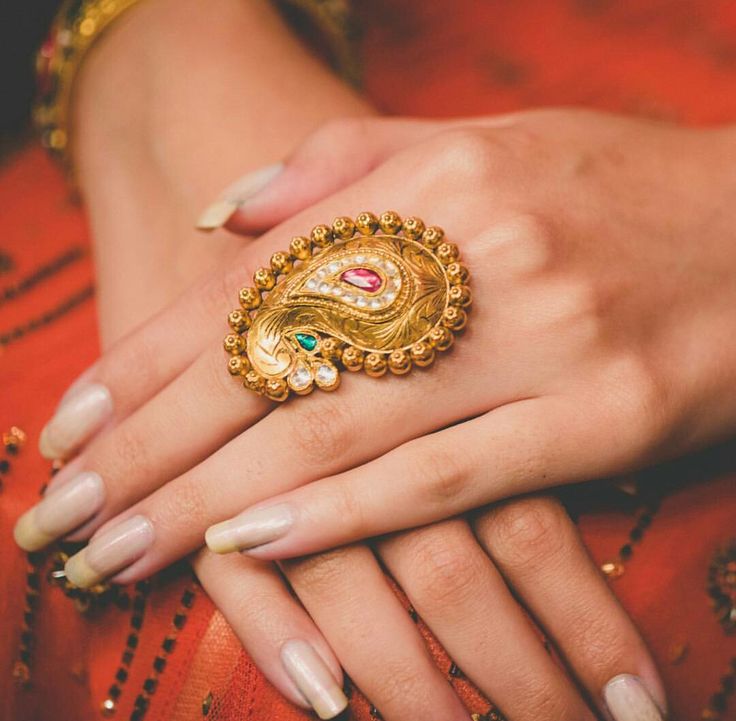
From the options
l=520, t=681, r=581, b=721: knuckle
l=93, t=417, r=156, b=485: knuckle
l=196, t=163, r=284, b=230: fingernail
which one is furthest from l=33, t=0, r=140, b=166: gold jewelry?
l=520, t=681, r=581, b=721: knuckle

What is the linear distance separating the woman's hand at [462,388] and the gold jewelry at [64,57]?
0.70m

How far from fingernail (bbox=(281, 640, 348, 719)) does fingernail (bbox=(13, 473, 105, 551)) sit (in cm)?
31

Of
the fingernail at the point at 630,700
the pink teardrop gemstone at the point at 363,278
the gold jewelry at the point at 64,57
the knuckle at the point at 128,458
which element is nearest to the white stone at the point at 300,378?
the pink teardrop gemstone at the point at 363,278

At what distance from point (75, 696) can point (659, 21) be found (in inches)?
63.5

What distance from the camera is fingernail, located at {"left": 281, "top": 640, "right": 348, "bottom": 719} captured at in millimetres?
786

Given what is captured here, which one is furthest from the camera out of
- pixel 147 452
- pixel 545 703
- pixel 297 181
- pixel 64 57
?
pixel 64 57

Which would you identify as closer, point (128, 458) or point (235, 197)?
point (128, 458)

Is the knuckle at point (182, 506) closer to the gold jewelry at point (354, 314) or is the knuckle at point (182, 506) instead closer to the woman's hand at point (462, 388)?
the woman's hand at point (462, 388)

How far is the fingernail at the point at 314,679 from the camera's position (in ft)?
2.58

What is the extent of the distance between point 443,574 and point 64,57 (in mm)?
1266

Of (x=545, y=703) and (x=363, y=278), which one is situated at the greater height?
(x=363, y=278)

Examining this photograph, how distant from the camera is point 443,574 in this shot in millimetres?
Answer: 800

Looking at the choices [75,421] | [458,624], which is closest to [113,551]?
[75,421]

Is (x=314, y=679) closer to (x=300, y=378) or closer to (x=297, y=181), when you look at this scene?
(x=300, y=378)
